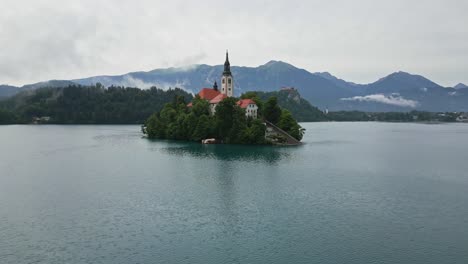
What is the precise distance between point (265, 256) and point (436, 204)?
81.6 ft

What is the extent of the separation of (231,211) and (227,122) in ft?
213

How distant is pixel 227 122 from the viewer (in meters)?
104

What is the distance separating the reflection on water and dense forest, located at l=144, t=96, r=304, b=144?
5534 mm

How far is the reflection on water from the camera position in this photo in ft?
255

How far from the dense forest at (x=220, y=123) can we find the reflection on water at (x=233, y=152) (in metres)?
5.53

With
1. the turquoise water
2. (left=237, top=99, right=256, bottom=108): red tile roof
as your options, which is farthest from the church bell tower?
the turquoise water

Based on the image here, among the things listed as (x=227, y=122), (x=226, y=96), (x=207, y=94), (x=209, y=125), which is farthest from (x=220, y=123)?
(x=207, y=94)

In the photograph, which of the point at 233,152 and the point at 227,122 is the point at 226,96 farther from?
the point at 233,152

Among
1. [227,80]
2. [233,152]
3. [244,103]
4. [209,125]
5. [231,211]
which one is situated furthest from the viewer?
[227,80]

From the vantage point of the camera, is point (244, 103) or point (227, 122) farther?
point (244, 103)

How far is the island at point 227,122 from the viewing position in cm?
10288

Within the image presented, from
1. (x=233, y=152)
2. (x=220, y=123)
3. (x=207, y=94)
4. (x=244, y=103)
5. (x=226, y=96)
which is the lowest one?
(x=233, y=152)

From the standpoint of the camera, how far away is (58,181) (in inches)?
2162

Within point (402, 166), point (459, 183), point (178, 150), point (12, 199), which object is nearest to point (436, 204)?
point (459, 183)
